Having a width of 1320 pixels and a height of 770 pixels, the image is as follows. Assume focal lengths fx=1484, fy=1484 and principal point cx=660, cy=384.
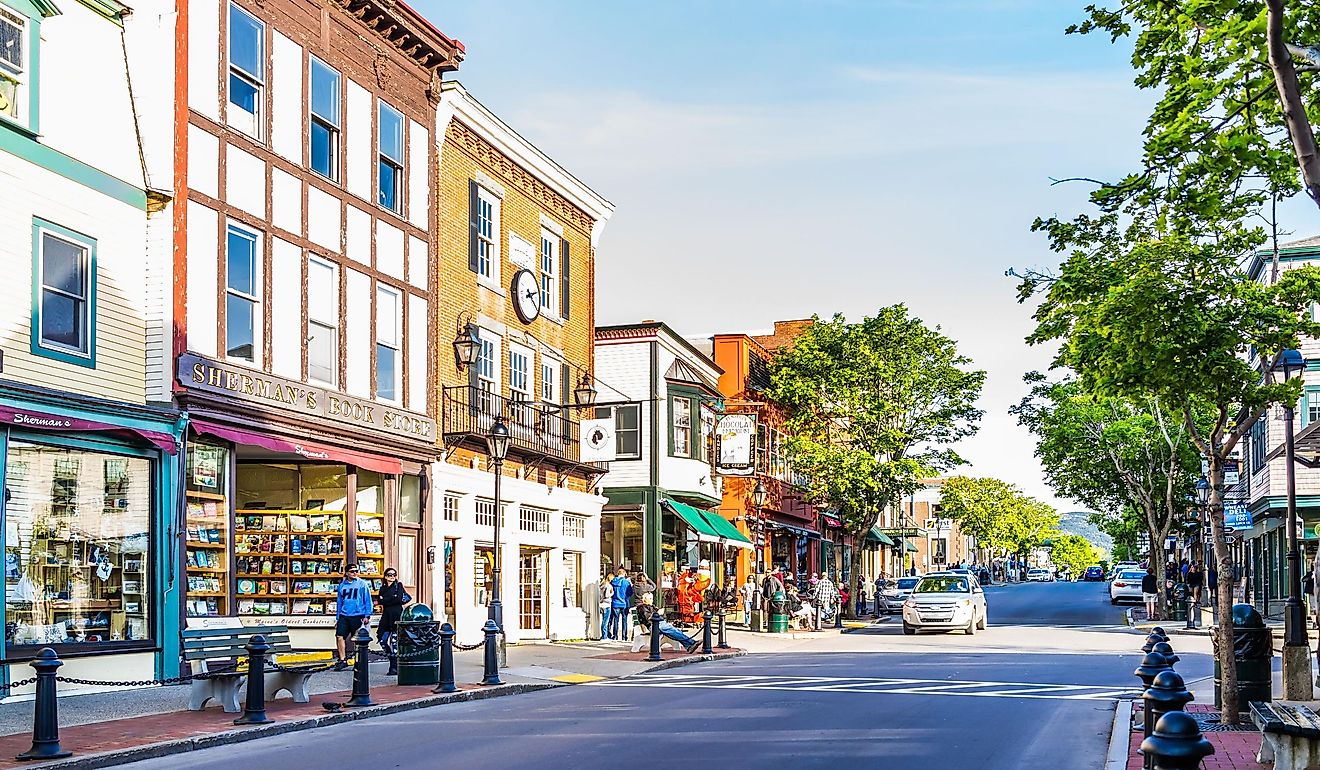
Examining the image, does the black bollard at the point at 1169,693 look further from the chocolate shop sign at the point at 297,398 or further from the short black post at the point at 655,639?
the short black post at the point at 655,639

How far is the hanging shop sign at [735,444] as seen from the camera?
43.4 meters

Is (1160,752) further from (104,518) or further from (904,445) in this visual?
(904,445)

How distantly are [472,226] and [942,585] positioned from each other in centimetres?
1696

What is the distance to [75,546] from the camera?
18.5 m

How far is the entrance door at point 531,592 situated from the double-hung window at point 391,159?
893 centimetres

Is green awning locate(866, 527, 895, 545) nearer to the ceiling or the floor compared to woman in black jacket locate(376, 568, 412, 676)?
nearer to the floor

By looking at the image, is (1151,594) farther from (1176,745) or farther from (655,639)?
(1176,745)

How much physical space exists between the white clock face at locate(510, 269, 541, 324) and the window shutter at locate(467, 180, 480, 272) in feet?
5.80

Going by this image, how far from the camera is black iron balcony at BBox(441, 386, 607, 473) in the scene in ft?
93.0

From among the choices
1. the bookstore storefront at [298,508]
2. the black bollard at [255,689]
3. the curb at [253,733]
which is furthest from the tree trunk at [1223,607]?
the bookstore storefront at [298,508]

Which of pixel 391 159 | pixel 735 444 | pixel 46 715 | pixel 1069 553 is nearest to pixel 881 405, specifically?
pixel 735 444

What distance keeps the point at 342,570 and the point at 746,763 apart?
13.1m

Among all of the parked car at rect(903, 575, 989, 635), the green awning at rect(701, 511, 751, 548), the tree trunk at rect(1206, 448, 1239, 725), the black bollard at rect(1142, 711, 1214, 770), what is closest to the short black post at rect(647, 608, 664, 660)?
the tree trunk at rect(1206, 448, 1239, 725)

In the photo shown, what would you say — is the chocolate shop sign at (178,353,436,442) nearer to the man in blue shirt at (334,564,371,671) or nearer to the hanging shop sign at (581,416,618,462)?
the man in blue shirt at (334,564,371,671)
